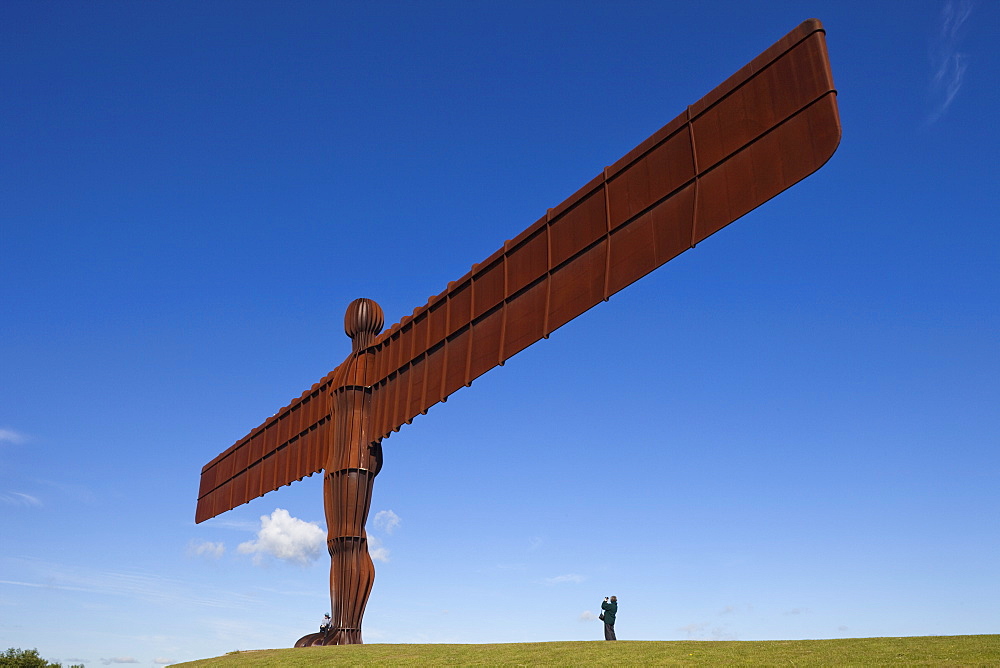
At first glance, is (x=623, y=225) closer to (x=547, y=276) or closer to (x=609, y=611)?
(x=547, y=276)

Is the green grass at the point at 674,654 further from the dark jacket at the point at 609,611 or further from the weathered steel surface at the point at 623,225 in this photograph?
the weathered steel surface at the point at 623,225

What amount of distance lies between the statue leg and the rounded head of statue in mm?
3266

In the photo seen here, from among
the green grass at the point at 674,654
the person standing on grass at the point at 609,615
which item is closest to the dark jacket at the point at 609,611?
the person standing on grass at the point at 609,615

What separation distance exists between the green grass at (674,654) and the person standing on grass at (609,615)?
2.54 meters

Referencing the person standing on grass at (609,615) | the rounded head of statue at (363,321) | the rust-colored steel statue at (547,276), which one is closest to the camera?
the rust-colored steel statue at (547,276)

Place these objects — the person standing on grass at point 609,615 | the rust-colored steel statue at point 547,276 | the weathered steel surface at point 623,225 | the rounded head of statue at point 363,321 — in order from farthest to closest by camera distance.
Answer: the rounded head of statue at point 363,321, the person standing on grass at point 609,615, the rust-colored steel statue at point 547,276, the weathered steel surface at point 623,225

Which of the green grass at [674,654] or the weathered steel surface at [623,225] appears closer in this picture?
the weathered steel surface at [623,225]

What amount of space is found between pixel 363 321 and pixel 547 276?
21.6ft

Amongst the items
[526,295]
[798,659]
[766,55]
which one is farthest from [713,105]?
[798,659]

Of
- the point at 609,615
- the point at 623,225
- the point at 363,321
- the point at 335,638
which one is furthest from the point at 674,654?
the point at 363,321

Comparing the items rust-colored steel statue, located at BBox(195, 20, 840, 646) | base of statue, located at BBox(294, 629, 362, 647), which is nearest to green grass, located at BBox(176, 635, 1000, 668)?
base of statue, located at BBox(294, 629, 362, 647)

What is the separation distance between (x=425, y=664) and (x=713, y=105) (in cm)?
1015

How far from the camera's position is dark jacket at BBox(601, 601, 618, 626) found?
17.7m

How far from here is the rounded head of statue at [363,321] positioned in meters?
20.1
